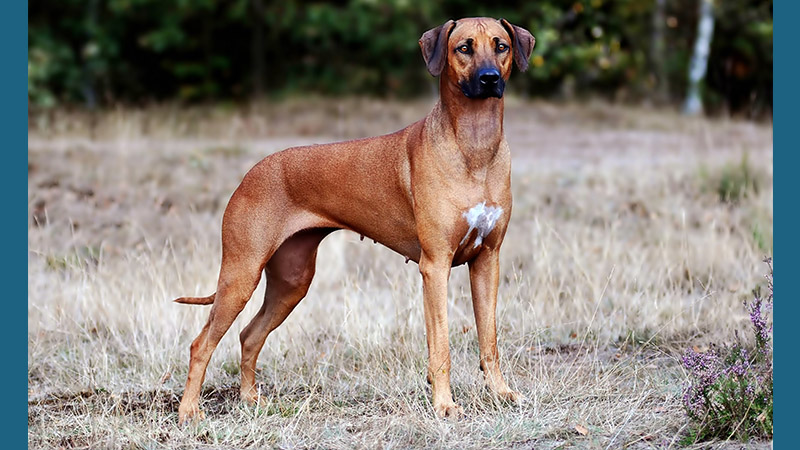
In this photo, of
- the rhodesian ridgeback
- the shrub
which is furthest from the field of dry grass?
the rhodesian ridgeback

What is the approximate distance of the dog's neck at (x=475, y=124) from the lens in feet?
16.1

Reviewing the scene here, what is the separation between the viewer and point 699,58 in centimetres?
1900

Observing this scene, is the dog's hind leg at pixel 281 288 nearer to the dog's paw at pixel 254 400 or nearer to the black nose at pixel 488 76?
the dog's paw at pixel 254 400

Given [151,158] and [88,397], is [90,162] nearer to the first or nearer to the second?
[151,158]

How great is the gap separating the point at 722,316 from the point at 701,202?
3991mm

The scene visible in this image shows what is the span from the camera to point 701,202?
34.2 ft

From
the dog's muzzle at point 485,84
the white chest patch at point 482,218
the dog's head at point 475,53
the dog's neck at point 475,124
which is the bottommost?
the white chest patch at point 482,218

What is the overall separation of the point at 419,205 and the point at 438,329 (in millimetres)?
650

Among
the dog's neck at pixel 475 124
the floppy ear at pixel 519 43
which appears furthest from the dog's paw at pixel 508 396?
the floppy ear at pixel 519 43

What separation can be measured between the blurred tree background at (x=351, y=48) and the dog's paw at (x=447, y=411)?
48.3 feet

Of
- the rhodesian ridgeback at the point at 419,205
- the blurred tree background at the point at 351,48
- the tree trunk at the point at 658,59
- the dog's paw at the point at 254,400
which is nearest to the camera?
the rhodesian ridgeback at the point at 419,205

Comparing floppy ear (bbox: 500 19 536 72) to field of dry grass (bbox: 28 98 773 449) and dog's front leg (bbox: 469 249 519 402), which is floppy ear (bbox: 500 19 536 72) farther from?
field of dry grass (bbox: 28 98 773 449)

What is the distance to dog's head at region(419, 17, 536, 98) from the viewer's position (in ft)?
15.3

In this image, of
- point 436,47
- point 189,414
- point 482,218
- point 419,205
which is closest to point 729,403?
point 482,218
